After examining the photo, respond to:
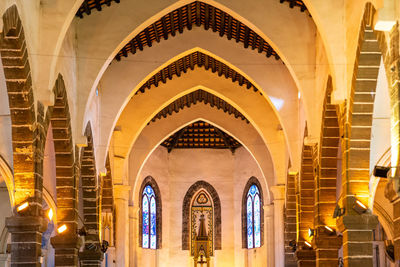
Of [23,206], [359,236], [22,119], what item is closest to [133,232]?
[23,206]

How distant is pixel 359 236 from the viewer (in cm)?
1584

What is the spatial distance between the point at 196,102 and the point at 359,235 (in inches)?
666

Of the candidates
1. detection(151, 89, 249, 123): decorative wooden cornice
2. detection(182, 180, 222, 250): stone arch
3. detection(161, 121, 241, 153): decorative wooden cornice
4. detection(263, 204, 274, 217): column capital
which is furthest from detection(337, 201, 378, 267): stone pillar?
detection(182, 180, 222, 250): stone arch

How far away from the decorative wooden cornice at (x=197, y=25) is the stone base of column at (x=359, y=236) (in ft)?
32.2

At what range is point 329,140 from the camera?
19.4 m

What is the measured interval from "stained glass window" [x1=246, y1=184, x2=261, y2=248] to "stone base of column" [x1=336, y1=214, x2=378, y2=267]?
62.1 ft

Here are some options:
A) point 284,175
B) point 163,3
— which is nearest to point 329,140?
point 163,3

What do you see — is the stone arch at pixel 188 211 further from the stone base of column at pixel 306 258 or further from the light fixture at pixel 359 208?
the light fixture at pixel 359 208

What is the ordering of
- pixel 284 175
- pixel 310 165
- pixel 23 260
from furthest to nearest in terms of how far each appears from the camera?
pixel 284 175 → pixel 310 165 → pixel 23 260

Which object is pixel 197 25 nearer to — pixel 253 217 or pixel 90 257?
pixel 90 257

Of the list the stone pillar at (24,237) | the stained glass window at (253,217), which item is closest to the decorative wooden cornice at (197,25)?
the stone pillar at (24,237)

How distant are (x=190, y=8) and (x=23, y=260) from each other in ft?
36.1

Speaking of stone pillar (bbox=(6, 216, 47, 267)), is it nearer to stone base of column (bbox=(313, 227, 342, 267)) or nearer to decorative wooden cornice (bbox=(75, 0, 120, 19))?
decorative wooden cornice (bbox=(75, 0, 120, 19))

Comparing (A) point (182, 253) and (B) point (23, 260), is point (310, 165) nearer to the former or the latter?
(B) point (23, 260)
